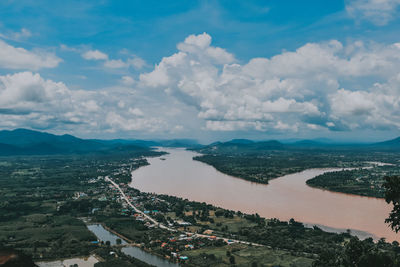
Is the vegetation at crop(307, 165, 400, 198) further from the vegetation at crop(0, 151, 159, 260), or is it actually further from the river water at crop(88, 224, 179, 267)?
the vegetation at crop(0, 151, 159, 260)

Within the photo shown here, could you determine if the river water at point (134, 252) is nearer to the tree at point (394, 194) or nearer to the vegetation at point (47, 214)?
the vegetation at point (47, 214)

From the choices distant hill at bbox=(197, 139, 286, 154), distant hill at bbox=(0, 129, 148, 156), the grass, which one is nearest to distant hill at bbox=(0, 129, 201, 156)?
distant hill at bbox=(0, 129, 148, 156)

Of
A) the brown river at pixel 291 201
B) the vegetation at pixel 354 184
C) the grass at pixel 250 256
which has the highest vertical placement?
the vegetation at pixel 354 184

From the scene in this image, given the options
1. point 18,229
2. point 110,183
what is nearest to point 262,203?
point 18,229

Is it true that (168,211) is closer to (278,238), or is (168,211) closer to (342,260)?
(278,238)

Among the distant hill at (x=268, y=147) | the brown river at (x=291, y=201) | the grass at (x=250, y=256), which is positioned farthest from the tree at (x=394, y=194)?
the distant hill at (x=268, y=147)

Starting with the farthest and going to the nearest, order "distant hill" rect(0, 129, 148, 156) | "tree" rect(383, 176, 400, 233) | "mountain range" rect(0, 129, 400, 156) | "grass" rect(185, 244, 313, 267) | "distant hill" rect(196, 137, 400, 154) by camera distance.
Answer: "distant hill" rect(196, 137, 400, 154)
"mountain range" rect(0, 129, 400, 156)
"distant hill" rect(0, 129, 148, 156)
"grass" rect(185, 244, 313, 267)
"tree" rect(383, 176, 400, 233)

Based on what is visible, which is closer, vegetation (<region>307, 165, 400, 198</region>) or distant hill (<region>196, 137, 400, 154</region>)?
vegetation (<region>307, 165, 400, 198</region>)

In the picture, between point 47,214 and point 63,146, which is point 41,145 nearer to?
point 63,146
